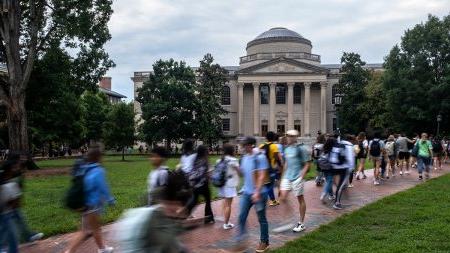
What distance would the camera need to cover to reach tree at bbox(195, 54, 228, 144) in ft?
184

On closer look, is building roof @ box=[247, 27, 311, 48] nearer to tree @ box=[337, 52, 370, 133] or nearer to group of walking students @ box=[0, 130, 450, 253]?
tree @ box=[337, 52, 370, 133]

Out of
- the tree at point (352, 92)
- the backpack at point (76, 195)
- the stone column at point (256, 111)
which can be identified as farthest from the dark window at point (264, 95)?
the backpack at point (76, 195)

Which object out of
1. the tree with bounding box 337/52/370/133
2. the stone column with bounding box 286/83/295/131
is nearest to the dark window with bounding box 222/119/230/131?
the stone column with bounding box 286/83/295/131

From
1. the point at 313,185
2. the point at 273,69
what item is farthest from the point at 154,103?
the point at 313,185

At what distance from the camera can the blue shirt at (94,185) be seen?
6.51 meters

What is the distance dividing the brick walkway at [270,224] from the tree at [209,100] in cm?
3965

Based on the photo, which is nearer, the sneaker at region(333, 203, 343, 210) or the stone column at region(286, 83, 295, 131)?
the sneaker at region(333, 203, 343, 210)

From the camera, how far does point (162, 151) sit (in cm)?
741

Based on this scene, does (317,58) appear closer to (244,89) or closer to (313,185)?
(244,89)

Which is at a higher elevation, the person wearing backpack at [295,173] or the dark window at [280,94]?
the dark window at [280,94]

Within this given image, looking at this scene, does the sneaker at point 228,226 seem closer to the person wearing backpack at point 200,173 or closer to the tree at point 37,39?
the person wearing backpack at point 200,173

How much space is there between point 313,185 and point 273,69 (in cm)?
5721

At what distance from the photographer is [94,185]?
21.6 ft

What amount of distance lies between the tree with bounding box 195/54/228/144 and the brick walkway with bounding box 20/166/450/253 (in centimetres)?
3965
